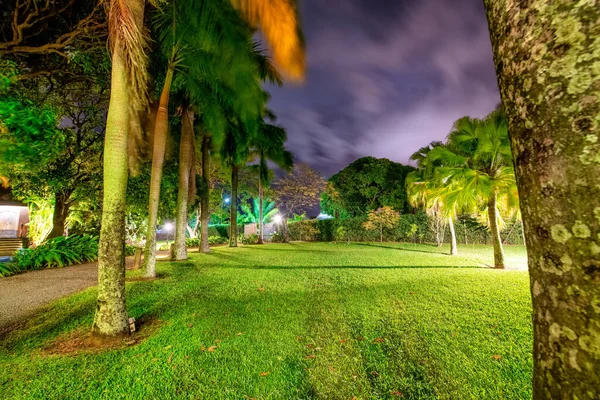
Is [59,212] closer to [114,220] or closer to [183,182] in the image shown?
[183,182]

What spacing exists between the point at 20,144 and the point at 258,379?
14.1 ft

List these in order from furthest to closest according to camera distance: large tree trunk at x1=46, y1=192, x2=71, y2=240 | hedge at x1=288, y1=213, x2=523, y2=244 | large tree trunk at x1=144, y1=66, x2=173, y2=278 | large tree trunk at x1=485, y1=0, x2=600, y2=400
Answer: hedge at x1=288, y1=213, x2=523, y2=244 < large tree trunk at x1=46, y1=192, x2=71, y2=240 < large tree trunk at x1=144, y1=66, x2=173, y2=278 < large tree trunk at x1=485, y1=0, x2=600, y2=400

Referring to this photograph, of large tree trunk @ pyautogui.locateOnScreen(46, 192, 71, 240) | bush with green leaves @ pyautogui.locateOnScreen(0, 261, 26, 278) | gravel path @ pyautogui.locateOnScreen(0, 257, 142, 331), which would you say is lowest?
gravel path @ pyautogui.locateOnScreen(0, 257, 142, 331)

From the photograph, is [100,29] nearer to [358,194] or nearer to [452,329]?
[452,329]

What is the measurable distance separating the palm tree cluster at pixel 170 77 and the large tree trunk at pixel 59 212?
674 centimetres

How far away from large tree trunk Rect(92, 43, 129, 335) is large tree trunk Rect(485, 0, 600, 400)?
15.9ft

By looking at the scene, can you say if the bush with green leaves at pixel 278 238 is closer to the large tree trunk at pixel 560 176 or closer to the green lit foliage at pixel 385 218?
the green lit foliage at pixel 385 218

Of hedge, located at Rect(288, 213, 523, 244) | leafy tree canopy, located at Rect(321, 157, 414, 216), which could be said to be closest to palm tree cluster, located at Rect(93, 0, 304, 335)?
hedge, located at Rect(288, 213, 523, 244)

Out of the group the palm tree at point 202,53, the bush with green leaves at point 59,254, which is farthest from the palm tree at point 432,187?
the bush with green leaves at point 59,254

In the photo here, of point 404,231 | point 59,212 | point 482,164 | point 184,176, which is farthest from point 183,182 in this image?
point 404,231

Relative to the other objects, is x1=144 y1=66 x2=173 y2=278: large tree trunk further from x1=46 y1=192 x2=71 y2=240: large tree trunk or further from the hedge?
the hedge

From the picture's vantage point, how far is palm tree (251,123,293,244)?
19.5 m

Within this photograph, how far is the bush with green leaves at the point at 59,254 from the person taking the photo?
9789 mm

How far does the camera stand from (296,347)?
3627mm
